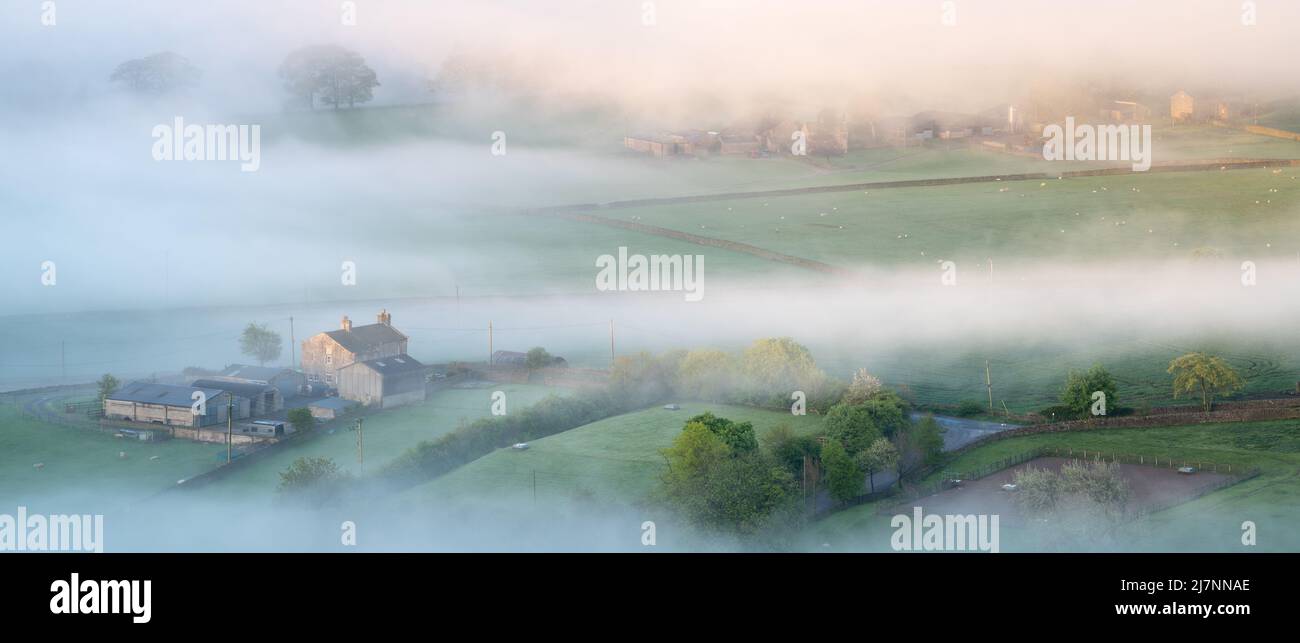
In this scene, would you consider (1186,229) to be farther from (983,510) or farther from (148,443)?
(148,443)

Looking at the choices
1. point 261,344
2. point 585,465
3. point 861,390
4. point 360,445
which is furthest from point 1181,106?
point 360,445

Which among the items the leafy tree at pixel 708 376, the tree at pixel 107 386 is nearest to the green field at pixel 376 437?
the leafy tree at pixel 708 376

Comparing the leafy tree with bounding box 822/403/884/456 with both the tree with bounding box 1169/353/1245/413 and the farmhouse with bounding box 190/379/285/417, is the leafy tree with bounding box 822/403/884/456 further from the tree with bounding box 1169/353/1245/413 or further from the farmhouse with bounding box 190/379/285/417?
the farmhouse with bounding box 190/379/285/417

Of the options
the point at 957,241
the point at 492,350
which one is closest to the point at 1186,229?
the point at 957,241

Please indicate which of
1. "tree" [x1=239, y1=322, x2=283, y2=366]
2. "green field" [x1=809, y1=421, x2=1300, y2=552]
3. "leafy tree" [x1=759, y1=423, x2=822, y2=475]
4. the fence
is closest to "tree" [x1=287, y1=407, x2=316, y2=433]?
"tree" [x1=239, y1=322, x2=283, y2=366]

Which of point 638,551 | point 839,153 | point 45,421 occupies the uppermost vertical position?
point 839,153

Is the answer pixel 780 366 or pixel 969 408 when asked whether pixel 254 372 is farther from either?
pixel 969 408

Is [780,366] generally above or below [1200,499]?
above
